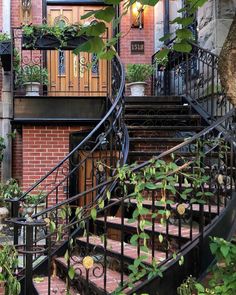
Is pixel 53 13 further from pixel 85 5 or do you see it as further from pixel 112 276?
pixel 112 276

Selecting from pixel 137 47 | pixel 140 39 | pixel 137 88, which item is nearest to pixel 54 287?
pixel 137 88

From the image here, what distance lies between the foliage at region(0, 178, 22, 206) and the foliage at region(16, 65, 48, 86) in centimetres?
177

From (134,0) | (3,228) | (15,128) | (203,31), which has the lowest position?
(3,228)

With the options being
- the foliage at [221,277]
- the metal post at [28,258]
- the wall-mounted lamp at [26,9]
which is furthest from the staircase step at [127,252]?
the wall-mounted lamp at [26,9]

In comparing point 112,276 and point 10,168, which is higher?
point 10,168

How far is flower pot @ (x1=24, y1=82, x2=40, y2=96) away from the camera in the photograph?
25.4 feet

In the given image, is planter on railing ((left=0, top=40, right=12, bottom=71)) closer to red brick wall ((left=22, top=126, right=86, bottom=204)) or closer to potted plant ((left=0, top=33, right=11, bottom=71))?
potted plant ((left=0, top=33, right=11, bottom=71))

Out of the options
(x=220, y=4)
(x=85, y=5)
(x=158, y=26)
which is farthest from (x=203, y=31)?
(x=85, y=5)

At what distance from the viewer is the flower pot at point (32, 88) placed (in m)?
7.73

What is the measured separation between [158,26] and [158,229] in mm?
6542

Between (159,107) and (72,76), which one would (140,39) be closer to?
(72,76)

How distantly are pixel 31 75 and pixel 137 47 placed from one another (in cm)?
277

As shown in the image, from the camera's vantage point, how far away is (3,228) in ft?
23.3

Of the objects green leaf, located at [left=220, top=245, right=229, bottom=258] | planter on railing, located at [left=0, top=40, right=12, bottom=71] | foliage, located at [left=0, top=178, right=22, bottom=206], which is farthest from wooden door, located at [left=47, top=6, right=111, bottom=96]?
green leaf, located at [left=220, top=245, right=229, bottom=258]
